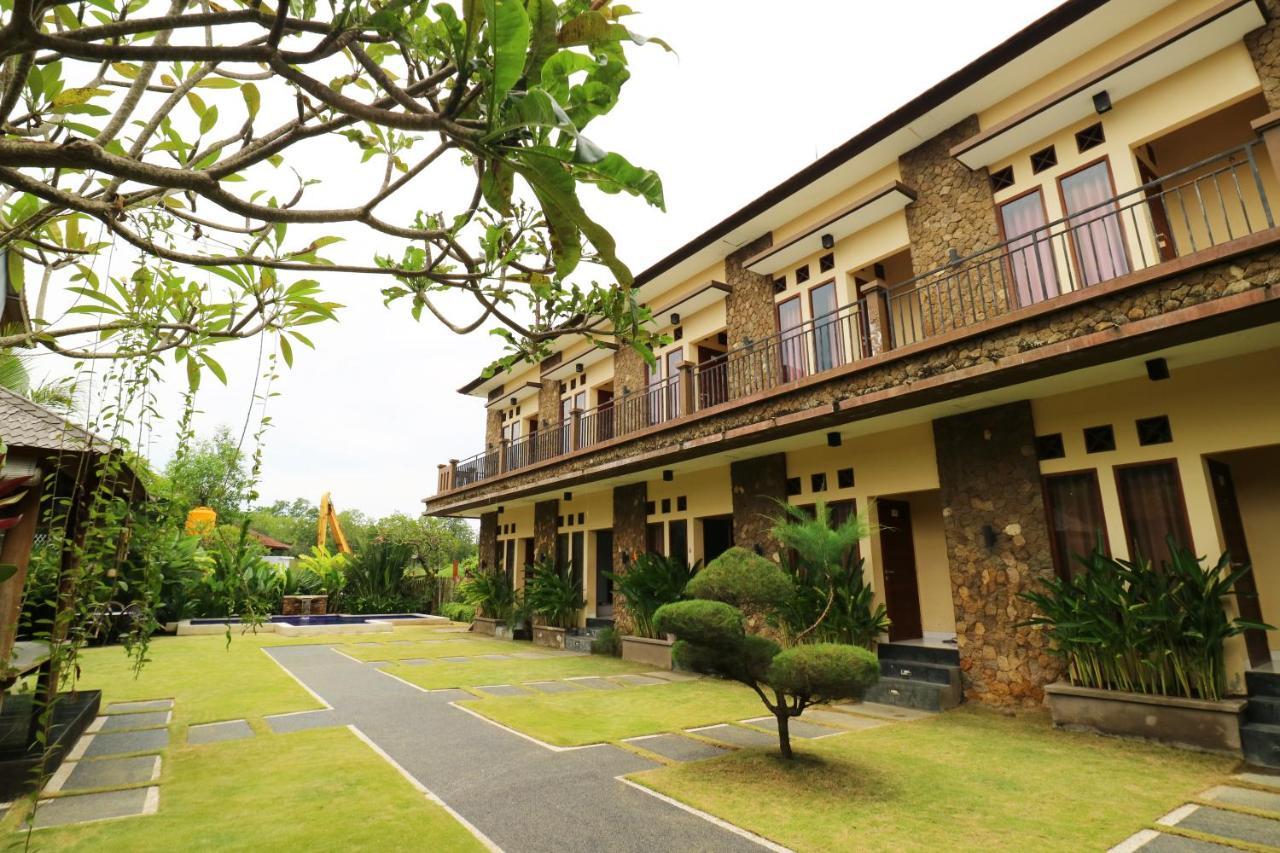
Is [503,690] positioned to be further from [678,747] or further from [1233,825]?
[1233,825]

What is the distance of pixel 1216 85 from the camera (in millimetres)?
6316

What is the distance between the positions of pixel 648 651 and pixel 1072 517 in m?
7.12

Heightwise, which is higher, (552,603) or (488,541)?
(488,541)

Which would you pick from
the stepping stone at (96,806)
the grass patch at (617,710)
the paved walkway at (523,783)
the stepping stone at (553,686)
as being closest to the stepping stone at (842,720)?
the grass patch at (617,710)

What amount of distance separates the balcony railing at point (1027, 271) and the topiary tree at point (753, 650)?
352cm

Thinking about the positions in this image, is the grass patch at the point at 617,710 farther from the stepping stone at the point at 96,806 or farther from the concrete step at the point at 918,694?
the stepping stone at the point at 96,806

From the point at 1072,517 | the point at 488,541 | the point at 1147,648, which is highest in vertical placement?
the point at 488,541

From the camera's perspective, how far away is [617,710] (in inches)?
286

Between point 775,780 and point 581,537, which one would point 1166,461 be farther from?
point 581,537

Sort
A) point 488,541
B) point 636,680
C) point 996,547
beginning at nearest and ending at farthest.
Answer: point 996,547 → point 636,680 → point 488,541

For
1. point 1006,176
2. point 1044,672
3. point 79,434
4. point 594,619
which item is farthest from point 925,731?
point 594,619

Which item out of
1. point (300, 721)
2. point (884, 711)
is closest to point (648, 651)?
point (884, 711)

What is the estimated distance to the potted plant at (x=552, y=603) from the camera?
14430mm

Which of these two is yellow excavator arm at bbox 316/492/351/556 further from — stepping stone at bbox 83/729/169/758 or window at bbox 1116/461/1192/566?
window at bbox 1116/461/1192/566
